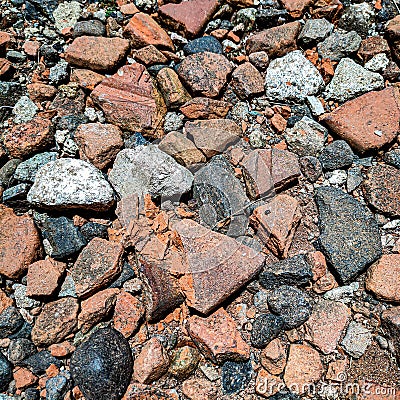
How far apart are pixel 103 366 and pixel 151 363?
20 centimetres

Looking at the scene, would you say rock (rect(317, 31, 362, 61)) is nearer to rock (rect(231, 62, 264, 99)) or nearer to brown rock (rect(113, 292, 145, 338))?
rock (rect(231, 62, 264, 99))

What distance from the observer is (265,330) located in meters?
1.84

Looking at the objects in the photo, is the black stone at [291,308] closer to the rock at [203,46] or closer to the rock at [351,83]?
the rock at [351,83]

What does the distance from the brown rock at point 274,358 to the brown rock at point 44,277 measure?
983mm

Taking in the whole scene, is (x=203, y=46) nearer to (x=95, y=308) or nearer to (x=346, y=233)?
(x=346, y=233)

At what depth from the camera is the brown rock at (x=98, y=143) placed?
216 centimetres

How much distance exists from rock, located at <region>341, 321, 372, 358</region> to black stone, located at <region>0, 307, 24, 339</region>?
144cm

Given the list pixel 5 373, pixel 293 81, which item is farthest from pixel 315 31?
pixel 5 373

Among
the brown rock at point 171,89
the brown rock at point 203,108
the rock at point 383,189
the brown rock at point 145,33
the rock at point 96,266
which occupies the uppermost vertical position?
the brown rock at point 145,33

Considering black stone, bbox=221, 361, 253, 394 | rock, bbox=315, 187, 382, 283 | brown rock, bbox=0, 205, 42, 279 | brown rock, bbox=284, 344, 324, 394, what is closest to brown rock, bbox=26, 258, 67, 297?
brown rock, bbox=0, 205, 42, 279

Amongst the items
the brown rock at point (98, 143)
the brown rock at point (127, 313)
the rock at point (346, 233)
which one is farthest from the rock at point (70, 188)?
the rock at point (346, 233)

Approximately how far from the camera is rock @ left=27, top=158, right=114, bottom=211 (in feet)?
6.59

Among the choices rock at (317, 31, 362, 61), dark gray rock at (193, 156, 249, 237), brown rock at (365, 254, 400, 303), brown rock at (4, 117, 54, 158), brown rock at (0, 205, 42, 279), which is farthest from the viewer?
rock at (317, 31, 362, 61)

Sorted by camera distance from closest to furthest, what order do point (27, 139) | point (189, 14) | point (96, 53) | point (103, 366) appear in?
1. point (103, 366)
2. point (27, 139)
3. point (96, 53)
4. point (189, 14)
